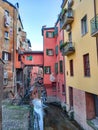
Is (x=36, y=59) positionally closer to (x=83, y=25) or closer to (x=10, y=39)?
(x=10, y=39)

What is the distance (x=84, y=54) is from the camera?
15.5 m

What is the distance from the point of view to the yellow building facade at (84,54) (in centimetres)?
1316

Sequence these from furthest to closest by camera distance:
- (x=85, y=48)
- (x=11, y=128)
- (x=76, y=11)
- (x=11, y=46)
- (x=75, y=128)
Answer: (x=11, y=46) < (x=76, y=11) < (x=75, y=128) < (x=85, y=48) < (x=11, y=128)

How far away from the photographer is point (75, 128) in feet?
53.7

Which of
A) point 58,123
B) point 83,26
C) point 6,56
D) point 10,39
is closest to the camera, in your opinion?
point 83,26

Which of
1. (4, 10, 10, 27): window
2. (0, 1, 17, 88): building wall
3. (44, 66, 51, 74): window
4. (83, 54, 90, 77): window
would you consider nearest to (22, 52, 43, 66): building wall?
(44, 66, 51, 74): window

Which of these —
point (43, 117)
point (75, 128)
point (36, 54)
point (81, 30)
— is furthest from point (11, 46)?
point (75, 128)

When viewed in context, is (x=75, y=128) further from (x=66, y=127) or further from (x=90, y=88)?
(x=90, y=88)

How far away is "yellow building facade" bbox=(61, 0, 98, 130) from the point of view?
13156 mm

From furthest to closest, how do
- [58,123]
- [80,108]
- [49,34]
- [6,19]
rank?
[49,34], [6,19], [58,123], [80,108]

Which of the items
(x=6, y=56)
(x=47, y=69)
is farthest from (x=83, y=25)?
(x=47, y=69)

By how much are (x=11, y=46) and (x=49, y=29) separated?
7.10m

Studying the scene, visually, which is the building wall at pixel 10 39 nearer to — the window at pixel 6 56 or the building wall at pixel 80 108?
the window at pixel 6 56

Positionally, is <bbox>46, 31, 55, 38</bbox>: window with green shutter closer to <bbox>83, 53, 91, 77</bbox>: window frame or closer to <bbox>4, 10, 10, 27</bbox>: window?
<bbox>4, 10, 10, 27</bbox>: window
